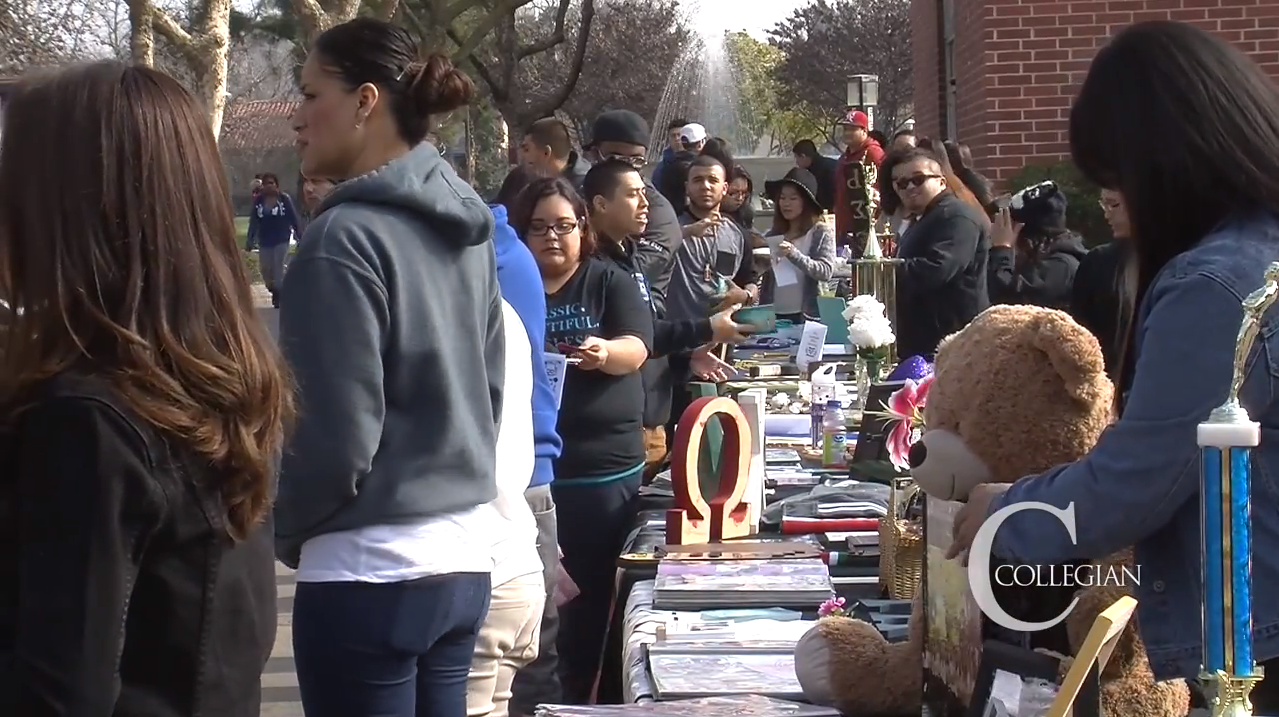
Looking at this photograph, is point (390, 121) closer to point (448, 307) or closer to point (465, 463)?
point (448, 307)

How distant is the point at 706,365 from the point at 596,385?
138cm

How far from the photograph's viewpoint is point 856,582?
3.45 metres

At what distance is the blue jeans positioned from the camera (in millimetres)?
2494

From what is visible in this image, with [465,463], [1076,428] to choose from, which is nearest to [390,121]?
[465,463]

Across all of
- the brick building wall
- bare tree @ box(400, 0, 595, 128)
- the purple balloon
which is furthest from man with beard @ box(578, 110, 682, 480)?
bare tree @ box(400, 0, 595, 128)

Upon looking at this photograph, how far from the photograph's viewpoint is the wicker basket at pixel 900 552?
10.4ft

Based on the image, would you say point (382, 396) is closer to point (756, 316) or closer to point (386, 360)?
point (386, 360)

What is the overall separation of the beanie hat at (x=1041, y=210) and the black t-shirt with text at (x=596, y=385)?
104 inches

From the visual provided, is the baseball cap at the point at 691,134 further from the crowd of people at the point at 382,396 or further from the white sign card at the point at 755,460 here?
the white sign card at the point at 755,460

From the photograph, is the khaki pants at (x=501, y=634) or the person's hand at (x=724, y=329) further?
the person's hand at (x=724, y=329)

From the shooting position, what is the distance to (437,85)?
109 inches

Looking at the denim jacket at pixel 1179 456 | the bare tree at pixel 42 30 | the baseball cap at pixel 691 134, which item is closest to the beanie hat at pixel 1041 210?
the denim jacket at pixel 1179 456

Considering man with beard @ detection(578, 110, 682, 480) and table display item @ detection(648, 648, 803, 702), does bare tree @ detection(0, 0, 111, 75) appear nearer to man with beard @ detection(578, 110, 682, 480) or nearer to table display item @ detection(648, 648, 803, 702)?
man with beard @ detection(578, 110, 682, 480)

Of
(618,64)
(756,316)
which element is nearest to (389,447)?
(756,316)
